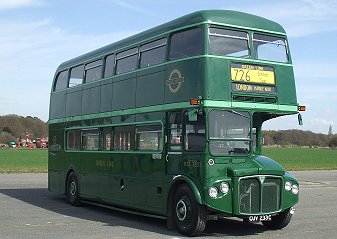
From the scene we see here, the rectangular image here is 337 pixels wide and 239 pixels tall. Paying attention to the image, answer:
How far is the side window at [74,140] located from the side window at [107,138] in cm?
191

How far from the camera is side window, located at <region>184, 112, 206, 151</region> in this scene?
993 centimetres

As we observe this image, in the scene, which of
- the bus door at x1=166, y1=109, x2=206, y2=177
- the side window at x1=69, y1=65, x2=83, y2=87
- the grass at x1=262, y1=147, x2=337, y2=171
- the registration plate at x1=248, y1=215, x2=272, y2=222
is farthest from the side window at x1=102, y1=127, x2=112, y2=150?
the grass at x1=262, y1=147, x2=337, y2=171

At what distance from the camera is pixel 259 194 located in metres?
9.98

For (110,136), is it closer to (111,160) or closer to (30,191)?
(111,160)

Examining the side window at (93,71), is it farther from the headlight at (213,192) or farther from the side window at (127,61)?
the headlight at (213,192)

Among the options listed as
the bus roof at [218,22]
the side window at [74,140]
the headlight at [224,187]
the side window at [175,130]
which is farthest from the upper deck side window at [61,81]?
the headlight at [224,187]

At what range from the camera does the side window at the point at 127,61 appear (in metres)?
12.6

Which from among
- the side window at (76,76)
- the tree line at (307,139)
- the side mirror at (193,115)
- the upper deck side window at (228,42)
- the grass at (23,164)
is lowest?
the grass at (23,164)

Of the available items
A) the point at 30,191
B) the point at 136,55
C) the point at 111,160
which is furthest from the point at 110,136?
the point at 30,191

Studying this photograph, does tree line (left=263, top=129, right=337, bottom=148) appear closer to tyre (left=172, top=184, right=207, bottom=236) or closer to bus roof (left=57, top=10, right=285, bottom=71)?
bus roof (left=57, top=10, right=285, bottom=71)

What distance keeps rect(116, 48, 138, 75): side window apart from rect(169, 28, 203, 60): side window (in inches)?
69.7

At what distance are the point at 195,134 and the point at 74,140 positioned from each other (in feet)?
22.6

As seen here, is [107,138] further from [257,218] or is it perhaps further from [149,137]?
[257,218]

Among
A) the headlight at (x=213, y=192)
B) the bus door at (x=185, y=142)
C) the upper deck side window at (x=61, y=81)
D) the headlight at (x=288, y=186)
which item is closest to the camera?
the headlight at (x=213, y=192)
